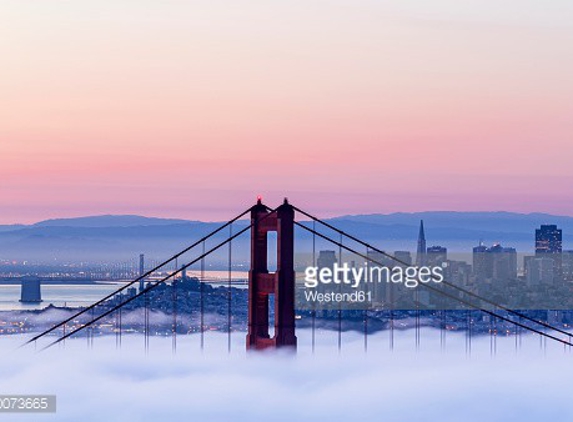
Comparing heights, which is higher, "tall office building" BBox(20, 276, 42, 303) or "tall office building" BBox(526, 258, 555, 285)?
"tall office building" BBox(526, 258, 555, 285)

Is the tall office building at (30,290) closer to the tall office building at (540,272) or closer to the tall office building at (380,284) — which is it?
the tall office building at (380,284)

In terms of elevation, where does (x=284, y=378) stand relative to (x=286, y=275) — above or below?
below

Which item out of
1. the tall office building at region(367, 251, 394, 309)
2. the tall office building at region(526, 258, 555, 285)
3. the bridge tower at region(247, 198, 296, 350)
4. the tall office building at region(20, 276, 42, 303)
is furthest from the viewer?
the tall office building at region(20, 276, 42, 303)

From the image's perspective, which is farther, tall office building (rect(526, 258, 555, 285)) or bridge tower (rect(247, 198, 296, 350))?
tall office building (rect(526, 258, 555, 285))

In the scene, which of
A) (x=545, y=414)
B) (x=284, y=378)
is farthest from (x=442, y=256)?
(x=284, y=378)

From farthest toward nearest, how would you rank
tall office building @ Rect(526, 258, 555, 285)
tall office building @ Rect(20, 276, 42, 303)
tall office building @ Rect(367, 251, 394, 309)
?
tall office building @ Rect(20, 276, 42, 303) → tall office building @ Rect(526, 258, 555, 285) → tall office building @ Rect(367, 251, 394, 309)

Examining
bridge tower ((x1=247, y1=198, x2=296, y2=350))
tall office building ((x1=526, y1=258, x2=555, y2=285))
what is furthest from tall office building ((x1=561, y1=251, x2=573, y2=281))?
bridge tower ((x1=247, y1=198, x2=296, y2=350))

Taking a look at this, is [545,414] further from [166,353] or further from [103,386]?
[166,353]

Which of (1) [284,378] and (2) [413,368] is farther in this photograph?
(2) [413,368]

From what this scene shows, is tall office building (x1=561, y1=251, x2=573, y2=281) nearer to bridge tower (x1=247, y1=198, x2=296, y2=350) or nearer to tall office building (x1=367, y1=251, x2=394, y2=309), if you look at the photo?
tall office building (x1=367, y1=251, x2=394, y2=309)
